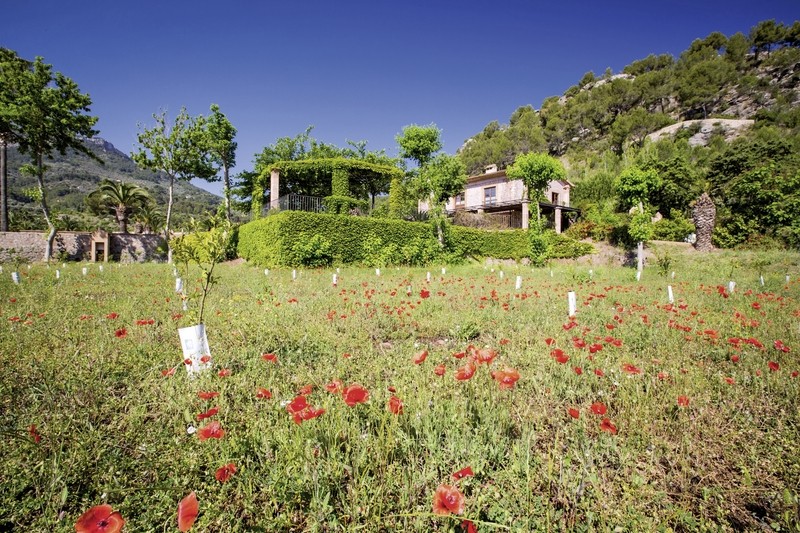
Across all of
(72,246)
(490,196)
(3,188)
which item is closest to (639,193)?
(490,196)

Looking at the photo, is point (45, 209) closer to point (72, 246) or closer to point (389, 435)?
point (72, 246)

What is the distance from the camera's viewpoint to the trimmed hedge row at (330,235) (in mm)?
18312

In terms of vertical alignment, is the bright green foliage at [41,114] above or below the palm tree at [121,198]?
above

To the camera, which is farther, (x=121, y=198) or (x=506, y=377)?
(x=121, y=198)

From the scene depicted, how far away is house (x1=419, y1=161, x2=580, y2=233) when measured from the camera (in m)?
34.3

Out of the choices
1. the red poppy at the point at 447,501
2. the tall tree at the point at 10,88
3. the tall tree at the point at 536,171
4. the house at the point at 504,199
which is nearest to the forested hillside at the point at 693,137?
the house at the point at 504,199

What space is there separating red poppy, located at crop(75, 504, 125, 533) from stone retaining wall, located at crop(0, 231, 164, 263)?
3156cm

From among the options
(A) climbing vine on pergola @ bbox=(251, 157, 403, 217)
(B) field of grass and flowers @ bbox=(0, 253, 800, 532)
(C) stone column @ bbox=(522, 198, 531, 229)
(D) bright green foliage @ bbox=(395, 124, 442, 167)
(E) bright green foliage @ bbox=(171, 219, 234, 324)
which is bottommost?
(B) field of grass and flowers @ bbox=(0, 253, 800, 532)

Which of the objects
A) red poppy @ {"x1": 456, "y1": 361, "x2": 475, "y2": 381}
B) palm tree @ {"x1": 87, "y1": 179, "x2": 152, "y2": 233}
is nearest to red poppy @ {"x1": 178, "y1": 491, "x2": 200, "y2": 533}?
red poppy @ {"x1": 456, "y1": 361, "x2": 475, "y2": 381}

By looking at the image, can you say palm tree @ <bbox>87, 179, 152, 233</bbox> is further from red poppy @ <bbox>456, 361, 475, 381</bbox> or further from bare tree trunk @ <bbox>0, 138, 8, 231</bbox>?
red poppy @ <bbox>456, 361, 475, 381</bbox>

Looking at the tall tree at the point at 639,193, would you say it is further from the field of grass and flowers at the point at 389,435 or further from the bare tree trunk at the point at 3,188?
the bare tree trunk at the point at 3,188

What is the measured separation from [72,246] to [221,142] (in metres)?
14.8

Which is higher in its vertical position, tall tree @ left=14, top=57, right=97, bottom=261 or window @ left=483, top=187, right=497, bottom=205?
tall tree @ left=14, top=57, right=97, bottom=261

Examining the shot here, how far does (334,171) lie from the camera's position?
2250cm
